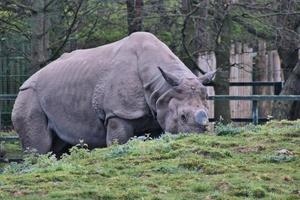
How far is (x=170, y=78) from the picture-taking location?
1095 centimetres

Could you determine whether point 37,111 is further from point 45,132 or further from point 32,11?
point 32,11

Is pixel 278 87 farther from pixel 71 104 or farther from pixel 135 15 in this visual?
pixel 71 104

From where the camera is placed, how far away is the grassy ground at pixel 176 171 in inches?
247

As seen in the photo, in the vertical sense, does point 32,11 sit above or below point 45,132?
above

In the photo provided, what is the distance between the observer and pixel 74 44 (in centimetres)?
1759

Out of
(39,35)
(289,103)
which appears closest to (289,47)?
(289,103)

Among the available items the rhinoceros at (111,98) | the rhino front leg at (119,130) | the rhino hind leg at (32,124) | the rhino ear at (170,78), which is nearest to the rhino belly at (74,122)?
the rhinoceros at (111,98)

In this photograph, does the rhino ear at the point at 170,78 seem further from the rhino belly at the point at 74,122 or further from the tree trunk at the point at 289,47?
the tree trunk at the point at 289,47

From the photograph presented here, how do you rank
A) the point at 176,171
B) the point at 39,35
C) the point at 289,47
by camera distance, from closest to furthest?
the point at 176,171 < the point at 39,35 < the point at 289,47

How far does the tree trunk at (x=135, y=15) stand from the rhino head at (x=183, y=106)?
4.60 meters

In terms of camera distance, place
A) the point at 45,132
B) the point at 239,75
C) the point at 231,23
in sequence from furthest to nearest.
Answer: the point at 239,75 → the point at 231,23 → the point at 45,132

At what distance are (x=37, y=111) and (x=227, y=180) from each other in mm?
6722

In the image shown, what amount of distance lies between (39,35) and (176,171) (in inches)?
321

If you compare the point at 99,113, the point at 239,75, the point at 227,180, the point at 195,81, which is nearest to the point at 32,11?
the point at 99,113
